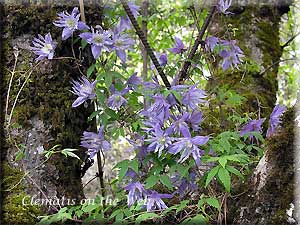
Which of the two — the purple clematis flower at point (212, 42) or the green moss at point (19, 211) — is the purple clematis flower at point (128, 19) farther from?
the green moss at point (19, 211)

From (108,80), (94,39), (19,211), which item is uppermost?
(94,39)

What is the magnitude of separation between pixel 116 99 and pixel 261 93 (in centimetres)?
110

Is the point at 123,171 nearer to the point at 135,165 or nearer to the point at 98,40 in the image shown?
the point at 135,165

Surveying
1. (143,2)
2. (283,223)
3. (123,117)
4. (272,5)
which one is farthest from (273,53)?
(283,223)

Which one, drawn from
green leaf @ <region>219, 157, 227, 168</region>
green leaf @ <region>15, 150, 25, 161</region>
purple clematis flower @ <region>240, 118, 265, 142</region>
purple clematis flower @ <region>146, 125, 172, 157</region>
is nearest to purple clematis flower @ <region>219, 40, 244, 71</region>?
purple clematis flower @ <region>240, 118, 265, 142</region>

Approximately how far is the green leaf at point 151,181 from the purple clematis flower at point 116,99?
0.24 metres

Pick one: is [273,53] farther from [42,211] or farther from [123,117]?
[42,211]

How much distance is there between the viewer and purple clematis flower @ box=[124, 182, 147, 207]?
1222 mm

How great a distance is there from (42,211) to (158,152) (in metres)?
0.37

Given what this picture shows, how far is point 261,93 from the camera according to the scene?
7.38ft

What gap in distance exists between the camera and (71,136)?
1.50m

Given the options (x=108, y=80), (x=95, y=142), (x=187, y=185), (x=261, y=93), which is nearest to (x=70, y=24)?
(x=108, y=80)

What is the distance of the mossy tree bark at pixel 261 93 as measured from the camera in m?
1.16

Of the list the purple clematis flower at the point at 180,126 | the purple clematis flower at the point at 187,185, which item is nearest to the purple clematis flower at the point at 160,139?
the purple clematis flower at the point at 180,126
